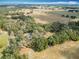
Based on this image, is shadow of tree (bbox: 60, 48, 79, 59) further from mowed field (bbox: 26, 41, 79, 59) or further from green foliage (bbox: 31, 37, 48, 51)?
green foliage (bbox: 31, 37, 48, 51)

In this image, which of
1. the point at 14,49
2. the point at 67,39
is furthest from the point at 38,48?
the point at 67,39

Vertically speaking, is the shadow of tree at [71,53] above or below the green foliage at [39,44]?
below

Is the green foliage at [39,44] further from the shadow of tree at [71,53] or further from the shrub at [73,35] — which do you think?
the shrub at [73,35]

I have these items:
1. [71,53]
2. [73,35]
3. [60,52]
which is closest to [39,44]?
[60,52]

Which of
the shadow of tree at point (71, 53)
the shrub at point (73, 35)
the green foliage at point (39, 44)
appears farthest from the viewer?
the shrub at point (73, 35)

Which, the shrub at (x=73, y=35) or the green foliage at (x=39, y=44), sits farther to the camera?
the shrub at (x=73, y=35)

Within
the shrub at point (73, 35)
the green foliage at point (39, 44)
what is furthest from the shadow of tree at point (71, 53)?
the shrub at point (73, 35)

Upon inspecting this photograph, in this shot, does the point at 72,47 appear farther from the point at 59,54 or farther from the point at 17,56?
the point at 17,56

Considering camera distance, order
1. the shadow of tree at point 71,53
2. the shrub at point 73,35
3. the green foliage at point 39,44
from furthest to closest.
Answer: the shrub at point 73,35 → the green foliage at point 39,44 → the shadow of tree at point 71,53

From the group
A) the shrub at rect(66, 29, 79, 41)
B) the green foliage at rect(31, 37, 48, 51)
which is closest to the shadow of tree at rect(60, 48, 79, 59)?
the green foliage at rect(31, 37, 48, 51)
